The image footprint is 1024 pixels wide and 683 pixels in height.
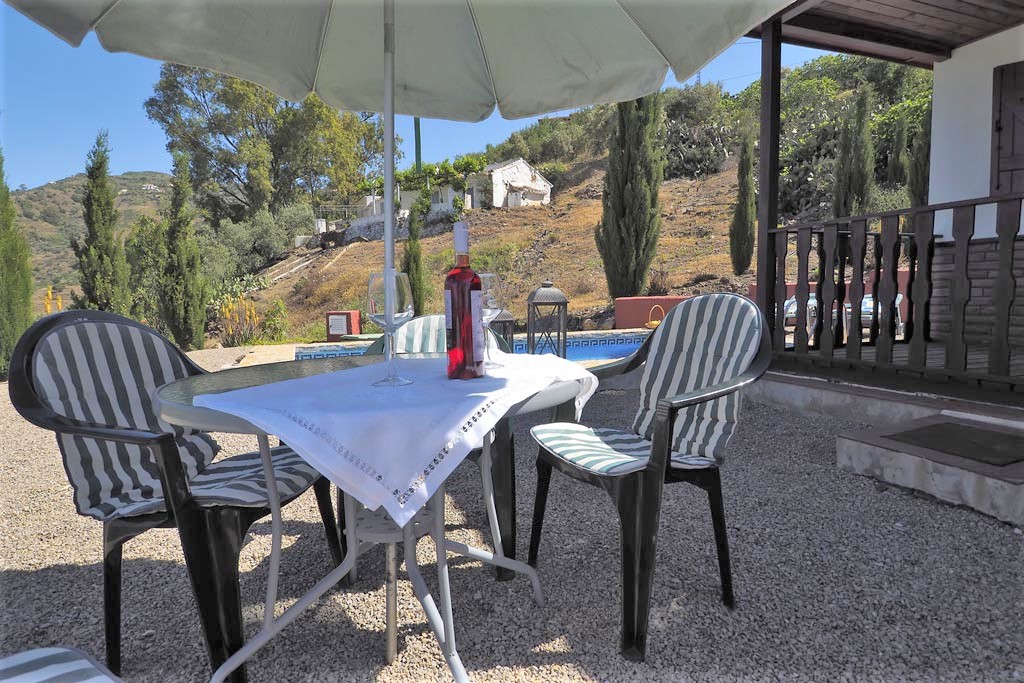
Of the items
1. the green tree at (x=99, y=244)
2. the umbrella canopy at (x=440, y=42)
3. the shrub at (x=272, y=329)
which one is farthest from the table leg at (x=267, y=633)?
the shrub at (x=272, y=329)

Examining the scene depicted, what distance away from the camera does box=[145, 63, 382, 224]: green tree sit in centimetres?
2827

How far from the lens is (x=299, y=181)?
99.9ft

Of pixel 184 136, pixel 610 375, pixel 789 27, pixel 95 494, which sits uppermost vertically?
pixel 184 136

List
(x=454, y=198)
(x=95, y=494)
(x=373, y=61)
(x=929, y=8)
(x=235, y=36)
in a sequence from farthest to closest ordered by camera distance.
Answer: (x=454, y=198), (x=929, y=8), (x=373, y=61), (x=235, y=36), (x=95, y=494)

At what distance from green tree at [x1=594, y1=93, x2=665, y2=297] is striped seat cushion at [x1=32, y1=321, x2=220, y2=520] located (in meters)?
10.1

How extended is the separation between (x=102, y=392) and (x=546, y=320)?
16.6ft

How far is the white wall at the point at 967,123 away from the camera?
5.00 meters

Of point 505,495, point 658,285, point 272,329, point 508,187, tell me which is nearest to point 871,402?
point 505,495

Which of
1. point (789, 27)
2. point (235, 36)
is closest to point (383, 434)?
point (235, 36)

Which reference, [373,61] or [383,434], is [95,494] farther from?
[373,61]

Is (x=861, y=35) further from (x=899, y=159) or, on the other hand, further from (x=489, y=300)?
(x=899, y=159)

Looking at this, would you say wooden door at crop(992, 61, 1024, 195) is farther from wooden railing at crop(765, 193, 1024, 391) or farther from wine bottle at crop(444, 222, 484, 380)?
wine bottle at crop(444, 222, 484, 380)

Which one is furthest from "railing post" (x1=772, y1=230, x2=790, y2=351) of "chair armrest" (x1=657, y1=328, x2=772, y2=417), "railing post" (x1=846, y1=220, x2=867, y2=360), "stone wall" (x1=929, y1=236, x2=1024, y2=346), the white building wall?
the white building wall

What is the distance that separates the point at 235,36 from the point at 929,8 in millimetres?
5032
